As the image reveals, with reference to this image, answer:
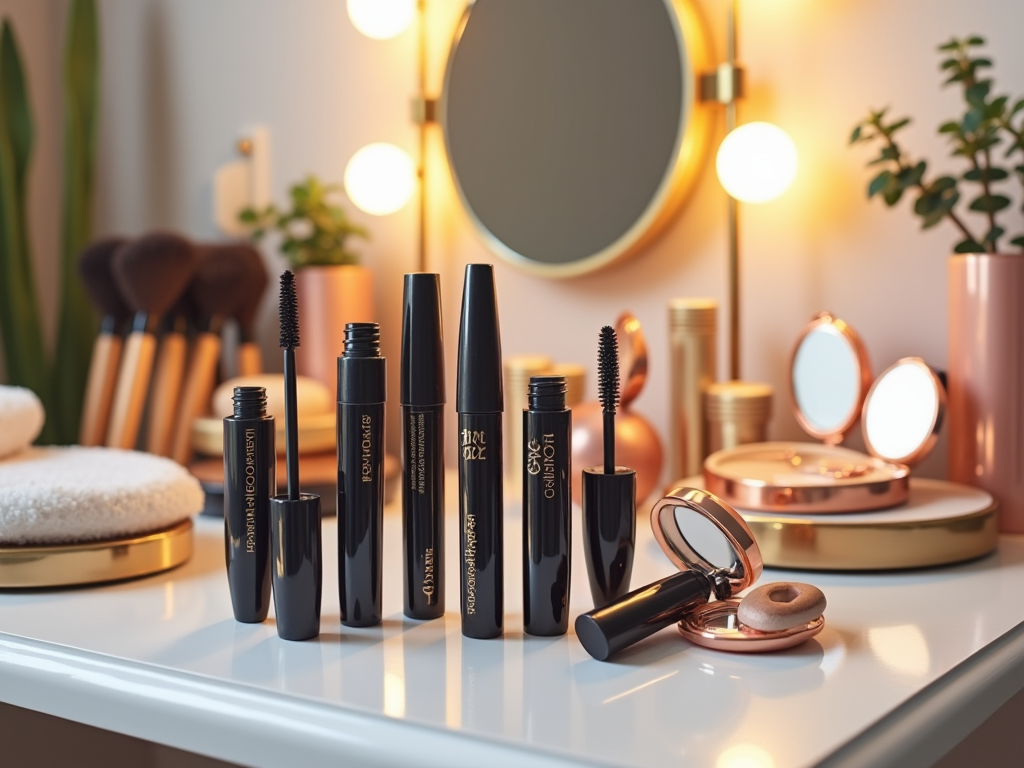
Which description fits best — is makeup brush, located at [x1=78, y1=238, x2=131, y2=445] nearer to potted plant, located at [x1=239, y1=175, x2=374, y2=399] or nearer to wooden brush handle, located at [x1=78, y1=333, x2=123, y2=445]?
wooden brush handle, located at [x1=78, y1=333, x2=123, y2=445]

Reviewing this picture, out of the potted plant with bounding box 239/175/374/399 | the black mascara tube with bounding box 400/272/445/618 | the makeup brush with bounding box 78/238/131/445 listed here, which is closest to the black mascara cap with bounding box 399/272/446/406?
the black mascara tube with bounding box 400/272/445/618

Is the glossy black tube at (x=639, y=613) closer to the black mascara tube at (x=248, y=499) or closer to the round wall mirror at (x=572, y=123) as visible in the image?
the black mascara tube at (x=248, y=499)

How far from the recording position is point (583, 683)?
51 centimetres

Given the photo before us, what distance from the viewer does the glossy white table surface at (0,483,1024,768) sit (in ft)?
1.47

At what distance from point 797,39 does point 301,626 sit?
2.23 feet

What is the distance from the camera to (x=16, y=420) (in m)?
0.85

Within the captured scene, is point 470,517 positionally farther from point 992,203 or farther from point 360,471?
point 992,203

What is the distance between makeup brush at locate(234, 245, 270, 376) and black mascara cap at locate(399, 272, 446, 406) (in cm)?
61

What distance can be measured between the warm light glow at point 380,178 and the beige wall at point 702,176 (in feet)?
0.15

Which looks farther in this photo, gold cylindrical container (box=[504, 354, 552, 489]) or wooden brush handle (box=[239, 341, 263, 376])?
wooden brush handle (box=[239, 341, 263, 376])

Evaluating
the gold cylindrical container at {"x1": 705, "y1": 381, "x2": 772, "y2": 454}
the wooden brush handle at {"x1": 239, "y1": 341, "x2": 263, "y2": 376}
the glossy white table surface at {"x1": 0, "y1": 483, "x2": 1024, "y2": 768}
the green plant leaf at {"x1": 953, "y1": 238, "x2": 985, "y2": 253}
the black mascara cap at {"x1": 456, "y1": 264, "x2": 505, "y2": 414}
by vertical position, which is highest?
the green plant leaf at {"x1": 953, "y1": 238, "x2": 985, "y2": 253}

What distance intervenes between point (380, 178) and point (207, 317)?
9.3 inches

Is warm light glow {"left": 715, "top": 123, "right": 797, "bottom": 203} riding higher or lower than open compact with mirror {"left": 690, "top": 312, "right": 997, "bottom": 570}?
higher

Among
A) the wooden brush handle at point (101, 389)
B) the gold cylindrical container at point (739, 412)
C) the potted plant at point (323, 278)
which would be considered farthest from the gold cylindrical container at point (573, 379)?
the wooden brush handle at point (101, 389)
